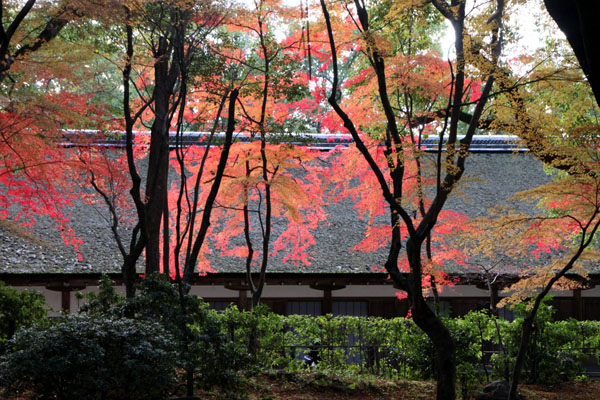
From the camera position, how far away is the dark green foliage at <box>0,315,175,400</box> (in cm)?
488

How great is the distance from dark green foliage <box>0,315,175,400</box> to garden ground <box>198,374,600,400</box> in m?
1.61

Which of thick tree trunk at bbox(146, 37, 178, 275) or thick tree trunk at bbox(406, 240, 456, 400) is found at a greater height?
thick tree trunk at bbox(146, 37, 178, 275)

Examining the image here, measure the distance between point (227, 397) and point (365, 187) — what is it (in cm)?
532

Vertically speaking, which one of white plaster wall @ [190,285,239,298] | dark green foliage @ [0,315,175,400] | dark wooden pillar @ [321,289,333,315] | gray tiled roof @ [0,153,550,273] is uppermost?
gray tiled roof @ [0,153,550,273]

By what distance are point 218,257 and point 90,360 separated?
7552 mm

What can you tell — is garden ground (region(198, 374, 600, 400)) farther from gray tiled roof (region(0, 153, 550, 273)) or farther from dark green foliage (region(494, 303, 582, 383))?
gray tiled roof (region(0, 153, 550, 273))

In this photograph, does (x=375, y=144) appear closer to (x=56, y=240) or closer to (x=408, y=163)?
(x=408, y=163)

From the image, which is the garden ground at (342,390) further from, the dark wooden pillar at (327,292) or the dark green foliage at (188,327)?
the dark wooden pillar at (327,292)

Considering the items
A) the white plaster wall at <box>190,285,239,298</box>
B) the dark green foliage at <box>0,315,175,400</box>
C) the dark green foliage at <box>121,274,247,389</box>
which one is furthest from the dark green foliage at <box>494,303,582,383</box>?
the white plaster wall at <box>190,285,239,298</box>

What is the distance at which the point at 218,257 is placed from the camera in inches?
489

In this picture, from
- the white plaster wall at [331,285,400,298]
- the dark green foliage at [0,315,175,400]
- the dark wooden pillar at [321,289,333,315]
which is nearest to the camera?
the dark green foliage at [0,315,175,400]

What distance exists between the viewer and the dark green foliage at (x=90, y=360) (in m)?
4.88

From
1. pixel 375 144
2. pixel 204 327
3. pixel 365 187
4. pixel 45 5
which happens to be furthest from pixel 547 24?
pixel 45 5

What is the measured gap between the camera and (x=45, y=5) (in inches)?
296
